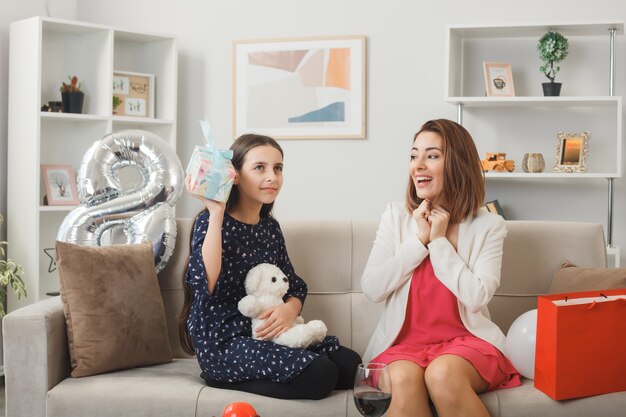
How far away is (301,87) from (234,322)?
7.70 ft

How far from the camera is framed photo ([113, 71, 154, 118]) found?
4.35m

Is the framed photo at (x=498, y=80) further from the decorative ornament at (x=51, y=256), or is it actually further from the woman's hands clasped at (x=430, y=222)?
the decorative ornament at (x=51, y=256)

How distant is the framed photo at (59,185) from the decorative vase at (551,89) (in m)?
2.43

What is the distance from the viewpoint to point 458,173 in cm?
245

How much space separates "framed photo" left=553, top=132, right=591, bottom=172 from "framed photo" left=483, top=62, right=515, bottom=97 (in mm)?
347

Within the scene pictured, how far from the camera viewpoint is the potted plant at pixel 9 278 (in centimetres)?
366

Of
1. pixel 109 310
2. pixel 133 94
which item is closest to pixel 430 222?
pixel 109 310

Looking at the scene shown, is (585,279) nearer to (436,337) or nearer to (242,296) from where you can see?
(436,337)

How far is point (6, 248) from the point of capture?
409 cm

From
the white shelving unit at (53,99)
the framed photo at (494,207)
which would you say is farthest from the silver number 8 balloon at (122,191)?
the framed photo at (494,207)

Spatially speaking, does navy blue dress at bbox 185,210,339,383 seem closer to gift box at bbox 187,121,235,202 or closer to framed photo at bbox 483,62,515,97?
gift box at bbox 187,121,235,202

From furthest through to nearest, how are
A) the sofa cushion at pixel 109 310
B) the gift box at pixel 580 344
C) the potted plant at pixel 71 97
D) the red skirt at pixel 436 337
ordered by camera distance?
the potted plant at pixel 71 97
the sofa cushion at pixel 109 310
the red skirt at pixel 436 337
the gift box at pixel 580 344

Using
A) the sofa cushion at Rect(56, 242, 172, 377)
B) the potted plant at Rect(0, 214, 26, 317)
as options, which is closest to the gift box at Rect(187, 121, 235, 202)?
the sofa cushion at Rect(56, 242, 172, 377)

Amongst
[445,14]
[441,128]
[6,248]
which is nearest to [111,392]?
[441,128]
